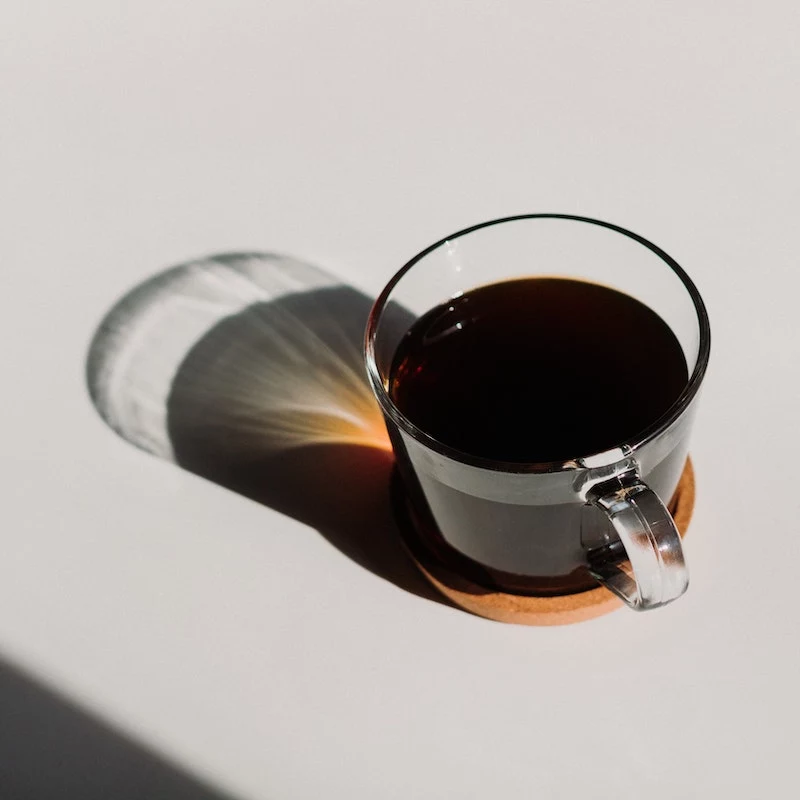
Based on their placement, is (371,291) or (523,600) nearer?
(523,600)

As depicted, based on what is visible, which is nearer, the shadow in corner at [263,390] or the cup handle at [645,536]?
the cup handle at [645,536]

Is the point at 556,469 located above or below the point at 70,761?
above

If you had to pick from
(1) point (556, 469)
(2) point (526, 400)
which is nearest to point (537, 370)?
(2) point (526, 400)

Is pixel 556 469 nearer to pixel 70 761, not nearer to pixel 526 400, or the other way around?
pixel 526 400

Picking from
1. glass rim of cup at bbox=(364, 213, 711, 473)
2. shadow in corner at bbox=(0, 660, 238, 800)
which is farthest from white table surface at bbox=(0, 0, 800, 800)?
glass rim of cup at bbox=(364, 213, 711, 473)

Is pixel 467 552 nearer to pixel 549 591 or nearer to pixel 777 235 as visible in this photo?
pixel 549 591

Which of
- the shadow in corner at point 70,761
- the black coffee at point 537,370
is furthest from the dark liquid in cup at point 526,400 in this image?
the shadow in corner at point 70,761

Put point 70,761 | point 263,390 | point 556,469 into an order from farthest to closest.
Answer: point 263,390 < point 70,761 < point 556,469

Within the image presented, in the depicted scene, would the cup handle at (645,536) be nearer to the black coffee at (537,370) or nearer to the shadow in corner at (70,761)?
the black coffee at (537,370)

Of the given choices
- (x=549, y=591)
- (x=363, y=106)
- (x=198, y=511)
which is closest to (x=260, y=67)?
(x=363, y=106)
